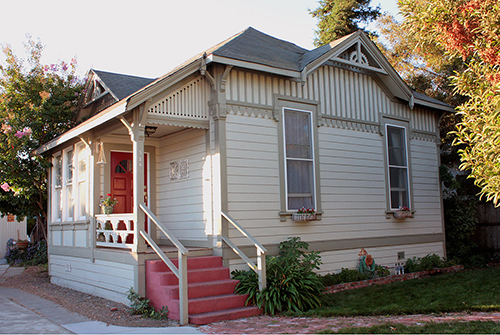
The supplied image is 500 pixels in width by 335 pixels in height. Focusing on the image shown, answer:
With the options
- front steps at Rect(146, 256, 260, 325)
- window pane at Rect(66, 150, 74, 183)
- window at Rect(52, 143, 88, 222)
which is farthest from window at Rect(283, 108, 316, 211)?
window pane at Rect(66, 150, 74, 183)

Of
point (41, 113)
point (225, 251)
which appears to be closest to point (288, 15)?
point (41, 113)

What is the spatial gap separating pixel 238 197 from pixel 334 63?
4.13 m

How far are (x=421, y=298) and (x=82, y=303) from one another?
6.06 m

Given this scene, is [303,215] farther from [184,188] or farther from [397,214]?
[397,214]

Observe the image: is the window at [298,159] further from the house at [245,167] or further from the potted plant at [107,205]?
the potted plant at [107,205]

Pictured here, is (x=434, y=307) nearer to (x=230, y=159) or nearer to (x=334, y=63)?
(x=230, y=159)

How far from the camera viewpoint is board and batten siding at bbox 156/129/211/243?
878cm

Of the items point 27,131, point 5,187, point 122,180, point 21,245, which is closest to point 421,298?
point 122,180

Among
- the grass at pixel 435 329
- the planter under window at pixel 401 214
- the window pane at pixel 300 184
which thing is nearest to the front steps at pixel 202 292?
the grass at pixel 435 329

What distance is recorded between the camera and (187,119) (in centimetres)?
840

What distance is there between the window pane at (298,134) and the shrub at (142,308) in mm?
3962

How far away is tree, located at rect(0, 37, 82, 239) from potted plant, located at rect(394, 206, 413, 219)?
891 cm

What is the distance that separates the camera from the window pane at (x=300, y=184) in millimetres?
9414

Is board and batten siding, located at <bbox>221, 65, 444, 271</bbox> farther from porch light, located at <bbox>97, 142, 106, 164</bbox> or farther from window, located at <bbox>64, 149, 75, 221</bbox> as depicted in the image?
window, located at <bbox>64, 149, 75, 221</bbox>
